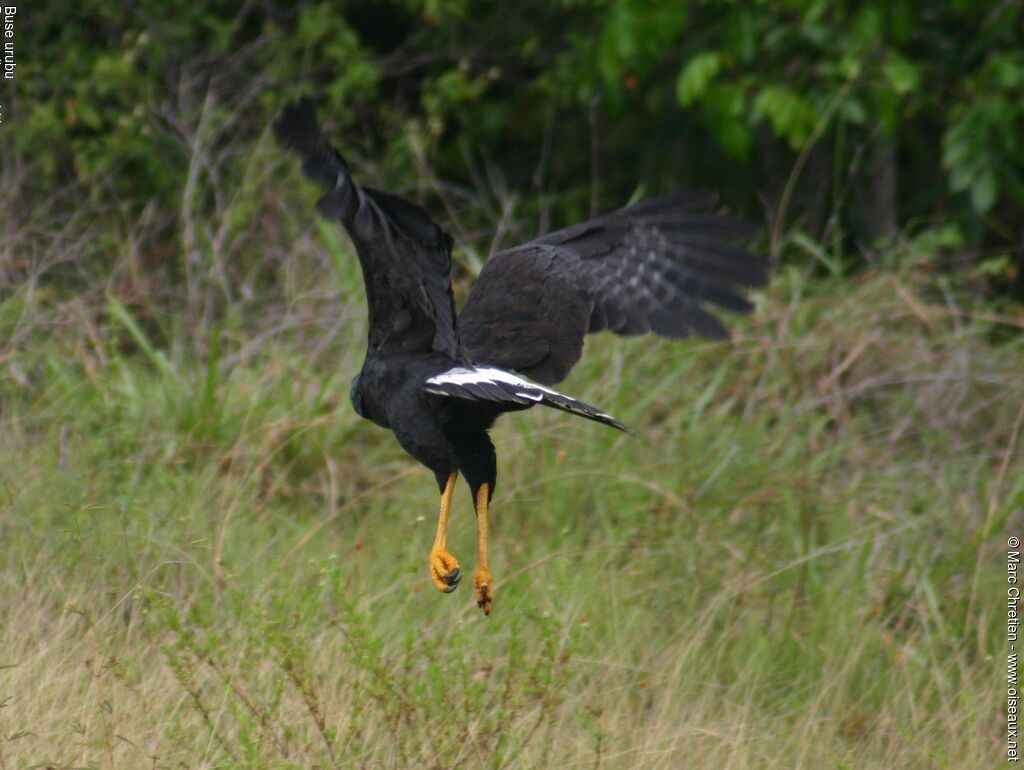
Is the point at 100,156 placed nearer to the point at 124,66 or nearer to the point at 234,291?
the point at 124,66

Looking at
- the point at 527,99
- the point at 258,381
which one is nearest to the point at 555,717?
the point at 258,381

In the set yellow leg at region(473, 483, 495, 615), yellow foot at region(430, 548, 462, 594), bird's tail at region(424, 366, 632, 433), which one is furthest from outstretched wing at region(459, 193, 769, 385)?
yellow foot at region(430, 548, 462, 594)

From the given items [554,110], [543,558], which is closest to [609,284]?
[543,558]

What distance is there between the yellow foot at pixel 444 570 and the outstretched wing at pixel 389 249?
58 centimetres

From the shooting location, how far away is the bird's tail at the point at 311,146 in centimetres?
357

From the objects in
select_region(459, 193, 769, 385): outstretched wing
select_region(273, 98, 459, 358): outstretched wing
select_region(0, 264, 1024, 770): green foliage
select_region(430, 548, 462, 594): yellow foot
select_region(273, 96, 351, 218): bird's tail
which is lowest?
select_region(0, 264, 1024, 770): green foliage

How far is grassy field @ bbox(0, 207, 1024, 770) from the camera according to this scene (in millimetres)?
3836

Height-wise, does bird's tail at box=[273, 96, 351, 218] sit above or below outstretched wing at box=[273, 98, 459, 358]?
above

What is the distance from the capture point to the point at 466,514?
5469mm

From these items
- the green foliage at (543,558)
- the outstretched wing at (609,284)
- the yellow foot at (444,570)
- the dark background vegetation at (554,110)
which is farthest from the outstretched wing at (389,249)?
the dark background vegetation at (554,110)

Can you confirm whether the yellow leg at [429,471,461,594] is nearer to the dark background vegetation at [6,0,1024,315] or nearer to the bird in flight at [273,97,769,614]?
the bird in flight at [273,97,769,614]

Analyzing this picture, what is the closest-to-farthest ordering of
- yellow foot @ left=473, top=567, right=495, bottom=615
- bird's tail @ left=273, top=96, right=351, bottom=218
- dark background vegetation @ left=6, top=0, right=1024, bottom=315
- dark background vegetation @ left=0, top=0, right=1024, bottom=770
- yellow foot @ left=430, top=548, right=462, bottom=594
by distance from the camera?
→ bird's tail @ left=273, top=96, right=351, bottom=218 < yellow foot @ left=430, top=548, right=462, bottom=594 < yellow foot @ left=473, top=567, right=495, bottom=615 < dark background vegetation @ left=0, top=0, right=1024, bottom=770 < dark background vegetation @ left=6, top=0, right=1024, bottom=315

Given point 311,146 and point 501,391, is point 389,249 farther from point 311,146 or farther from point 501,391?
point 501,391

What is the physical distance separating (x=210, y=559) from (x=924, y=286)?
4359 mm
